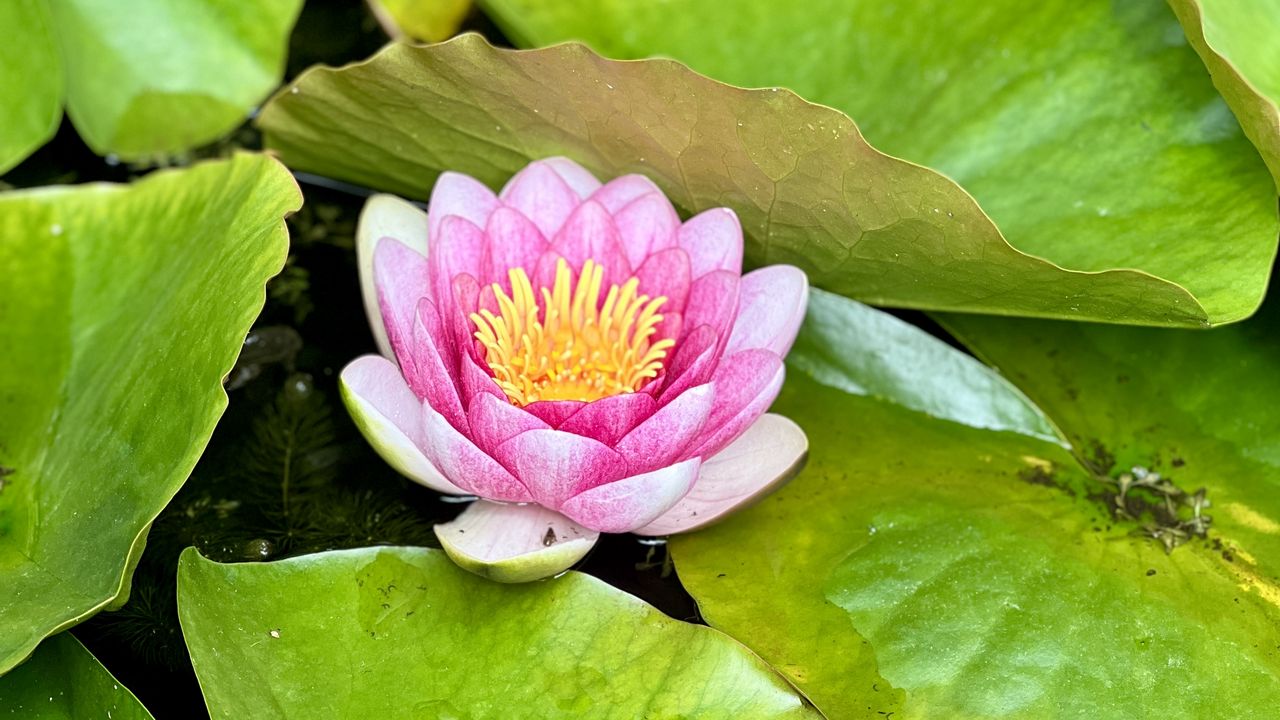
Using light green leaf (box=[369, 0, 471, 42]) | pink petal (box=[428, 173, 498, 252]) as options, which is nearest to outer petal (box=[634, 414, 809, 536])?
pink petal (box=[428, 173, 498, 252])

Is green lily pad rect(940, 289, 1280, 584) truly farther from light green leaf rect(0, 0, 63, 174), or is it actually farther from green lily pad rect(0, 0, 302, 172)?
light green leaf rect(0, 0, 63, 174)

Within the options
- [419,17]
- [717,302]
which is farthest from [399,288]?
[419,17]

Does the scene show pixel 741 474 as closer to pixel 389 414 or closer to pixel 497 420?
pixel 497 420

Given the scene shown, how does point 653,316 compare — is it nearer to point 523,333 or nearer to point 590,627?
point 523,333

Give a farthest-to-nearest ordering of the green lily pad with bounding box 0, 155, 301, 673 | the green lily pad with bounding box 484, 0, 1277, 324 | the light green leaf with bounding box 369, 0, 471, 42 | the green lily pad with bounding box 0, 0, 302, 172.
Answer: the light green leaf with bounding box 369, 0, 471, 42, the green lily pad with bounding box 0, 0, 302, 172, the green lily pad with bounding box 484, 0, 1277, 324, the green lily pad with bounding box 0, 155, 301, 673

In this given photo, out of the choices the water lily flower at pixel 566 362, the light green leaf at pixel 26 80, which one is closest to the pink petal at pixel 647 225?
the water lily flower at pixel 566 362
